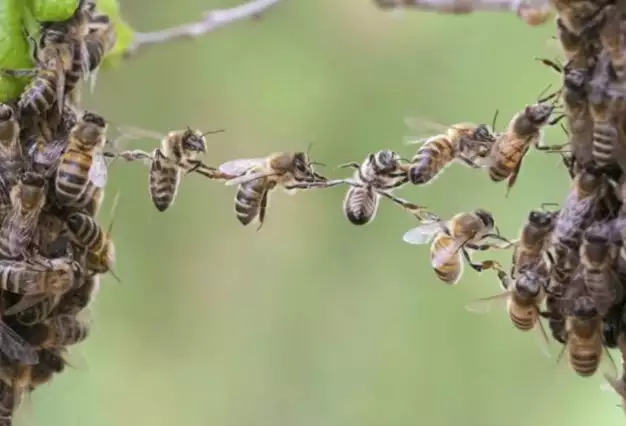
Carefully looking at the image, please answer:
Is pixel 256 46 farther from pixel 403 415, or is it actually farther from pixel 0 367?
pixel 0 367

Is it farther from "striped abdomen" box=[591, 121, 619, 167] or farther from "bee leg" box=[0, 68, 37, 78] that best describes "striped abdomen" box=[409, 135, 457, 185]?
"bee leg" box=[0, 68, 37, 78]

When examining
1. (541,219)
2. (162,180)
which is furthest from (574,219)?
(162,180)

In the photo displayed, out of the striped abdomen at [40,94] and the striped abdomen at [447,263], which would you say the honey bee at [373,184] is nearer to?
the striped abdomen at [447,263]

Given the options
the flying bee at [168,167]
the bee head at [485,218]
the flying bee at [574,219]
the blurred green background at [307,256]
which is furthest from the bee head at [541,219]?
the blurred green background at [307,256]

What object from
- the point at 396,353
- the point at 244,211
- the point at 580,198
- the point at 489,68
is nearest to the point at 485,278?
the point at 396,353

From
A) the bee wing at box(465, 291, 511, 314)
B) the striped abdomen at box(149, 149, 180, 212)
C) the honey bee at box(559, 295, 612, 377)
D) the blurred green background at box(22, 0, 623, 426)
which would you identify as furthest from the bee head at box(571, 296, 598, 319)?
the blurred green background at box(22, 0, 623, 426)

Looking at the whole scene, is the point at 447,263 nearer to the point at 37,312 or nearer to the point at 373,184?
the point at 373,184
